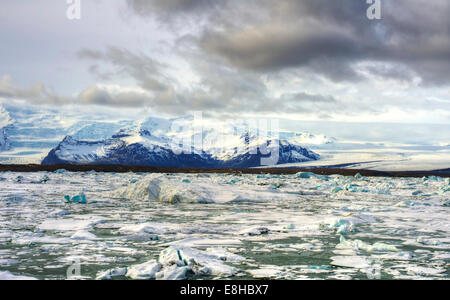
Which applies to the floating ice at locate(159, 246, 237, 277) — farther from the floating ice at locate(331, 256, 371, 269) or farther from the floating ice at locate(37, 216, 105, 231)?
the floating ice at locate(37, 216, 105, 231)

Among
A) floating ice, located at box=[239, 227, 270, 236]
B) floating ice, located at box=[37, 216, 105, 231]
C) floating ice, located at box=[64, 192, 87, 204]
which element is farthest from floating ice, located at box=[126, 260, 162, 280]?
floating ice, located at box=[64, 192, 87, 204]

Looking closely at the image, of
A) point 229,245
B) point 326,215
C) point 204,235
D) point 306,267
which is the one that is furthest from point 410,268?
point 326,215

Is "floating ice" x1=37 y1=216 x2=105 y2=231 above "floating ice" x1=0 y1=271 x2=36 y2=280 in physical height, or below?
below

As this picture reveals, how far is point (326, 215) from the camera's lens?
9.42 meters

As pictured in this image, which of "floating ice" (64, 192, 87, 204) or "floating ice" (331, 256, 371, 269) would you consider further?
"floating ice" (64, 192, 87, 204)

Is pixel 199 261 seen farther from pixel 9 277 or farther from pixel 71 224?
pixel 71 224

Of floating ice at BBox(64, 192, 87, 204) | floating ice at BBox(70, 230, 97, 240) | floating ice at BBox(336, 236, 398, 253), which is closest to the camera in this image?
floating ice at BBox(336, 236, 398, 253)

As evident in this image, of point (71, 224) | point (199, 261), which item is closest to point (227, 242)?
point (199, 261)

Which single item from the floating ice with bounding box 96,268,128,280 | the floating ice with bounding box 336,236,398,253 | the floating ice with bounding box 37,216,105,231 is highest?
the floating ice with bounding box 96,268,128,280

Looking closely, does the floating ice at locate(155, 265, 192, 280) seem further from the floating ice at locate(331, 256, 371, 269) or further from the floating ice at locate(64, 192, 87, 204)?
the floating ice at locate(64, 192, 87, 204)

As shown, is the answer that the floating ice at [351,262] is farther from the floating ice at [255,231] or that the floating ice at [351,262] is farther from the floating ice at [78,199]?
the floating ice at [78,199]

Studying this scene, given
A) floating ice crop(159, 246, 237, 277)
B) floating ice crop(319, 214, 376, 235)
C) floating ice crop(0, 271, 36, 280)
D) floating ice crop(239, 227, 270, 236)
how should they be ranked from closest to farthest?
floating ice crop(0, 271, 36, 280), floating ice crop(159, 246, 237, 277), floating ice crop(239, 227, 270, 236), floating ice crop(319, 214, 376, 235)

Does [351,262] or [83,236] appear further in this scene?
[83,236]
